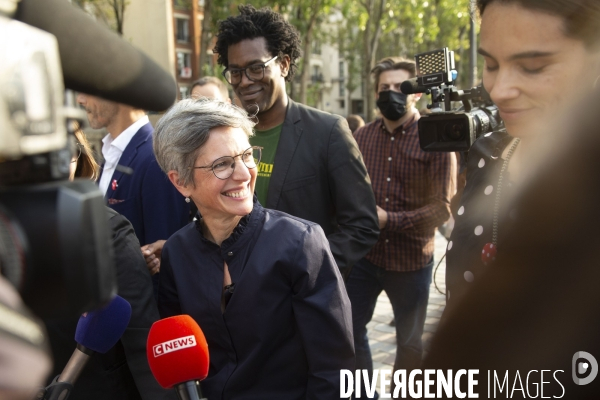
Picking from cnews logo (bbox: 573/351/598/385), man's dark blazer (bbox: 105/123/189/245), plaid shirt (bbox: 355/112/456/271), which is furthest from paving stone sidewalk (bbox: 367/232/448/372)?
cnews logo (bbox: 573/351/598/385)

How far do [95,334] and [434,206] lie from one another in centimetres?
247

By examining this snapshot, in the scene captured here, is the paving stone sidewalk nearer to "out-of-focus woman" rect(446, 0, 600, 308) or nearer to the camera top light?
the camera top light

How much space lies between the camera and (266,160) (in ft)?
9.54

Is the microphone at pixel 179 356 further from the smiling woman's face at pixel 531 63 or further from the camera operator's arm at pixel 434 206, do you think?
the camera operator's arm at pixel 434 206

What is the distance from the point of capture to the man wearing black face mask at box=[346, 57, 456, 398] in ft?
11.8

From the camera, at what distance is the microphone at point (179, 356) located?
1.46 metres

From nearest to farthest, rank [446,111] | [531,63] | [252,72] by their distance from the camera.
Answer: [531,63] < [446,111] < [252,72]

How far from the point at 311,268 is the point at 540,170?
4.01ft

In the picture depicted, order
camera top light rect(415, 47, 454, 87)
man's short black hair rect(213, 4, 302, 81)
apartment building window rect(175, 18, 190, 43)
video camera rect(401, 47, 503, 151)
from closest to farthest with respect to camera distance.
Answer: video camera rect(401, 47, 503, 151)
camera top light rect(415, 47, 454, 87)
man's short black hair rect(213, 4, 302, 81)
apartment building window rect(175, 18, 190, 43)

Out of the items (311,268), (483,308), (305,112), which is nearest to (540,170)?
(483,308)

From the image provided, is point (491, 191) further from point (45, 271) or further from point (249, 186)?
point (45, 271)

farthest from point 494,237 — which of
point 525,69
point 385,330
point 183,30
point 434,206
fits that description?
point 183,30

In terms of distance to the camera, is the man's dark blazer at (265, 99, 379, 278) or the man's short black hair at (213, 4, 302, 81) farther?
the man's short black hair at (213, 4, 302, 81)

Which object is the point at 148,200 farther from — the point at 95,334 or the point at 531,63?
the point at 531,63
